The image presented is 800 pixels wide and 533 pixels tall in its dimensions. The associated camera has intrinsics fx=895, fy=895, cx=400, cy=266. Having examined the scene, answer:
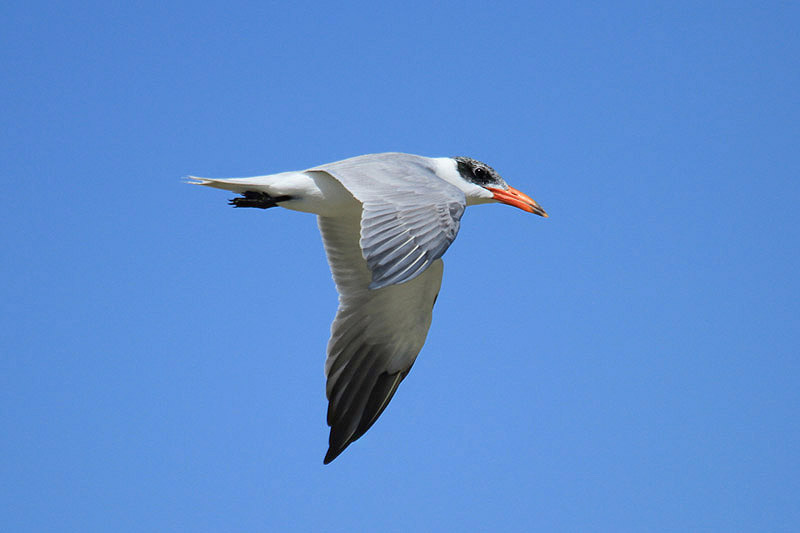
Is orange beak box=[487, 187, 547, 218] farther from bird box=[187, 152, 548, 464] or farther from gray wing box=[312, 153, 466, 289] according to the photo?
gray wing box=[312, 153, 466, 289]

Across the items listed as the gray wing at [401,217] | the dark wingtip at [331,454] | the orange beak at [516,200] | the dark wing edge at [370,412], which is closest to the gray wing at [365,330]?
the dark wing edge at [370,412]

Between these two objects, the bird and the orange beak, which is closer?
the bird

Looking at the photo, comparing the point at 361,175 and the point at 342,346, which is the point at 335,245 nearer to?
the point at 342,346

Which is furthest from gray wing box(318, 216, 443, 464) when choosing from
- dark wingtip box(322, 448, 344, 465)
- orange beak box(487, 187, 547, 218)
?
orange beak box(487, 187, 547, 218)

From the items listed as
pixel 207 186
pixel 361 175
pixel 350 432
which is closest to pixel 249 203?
pixel 207 186

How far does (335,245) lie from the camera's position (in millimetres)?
9375

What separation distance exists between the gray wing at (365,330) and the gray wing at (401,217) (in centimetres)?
198

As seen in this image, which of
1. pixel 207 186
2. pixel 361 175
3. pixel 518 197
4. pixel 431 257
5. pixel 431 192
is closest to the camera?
pixel 431 257

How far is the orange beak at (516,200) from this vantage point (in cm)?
884

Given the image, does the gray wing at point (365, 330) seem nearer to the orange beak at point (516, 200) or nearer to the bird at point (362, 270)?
the bird at point (362, 270)

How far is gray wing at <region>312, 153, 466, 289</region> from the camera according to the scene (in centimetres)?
564

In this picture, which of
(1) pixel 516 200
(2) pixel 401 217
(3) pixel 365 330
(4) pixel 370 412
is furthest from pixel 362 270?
(2) pixel 401 217

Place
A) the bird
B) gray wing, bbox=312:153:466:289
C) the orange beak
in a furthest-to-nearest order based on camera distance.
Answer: the orange beak → the bird → gray wing, bbox=312:153:466:289

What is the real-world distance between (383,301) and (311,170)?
2079 millimetres
